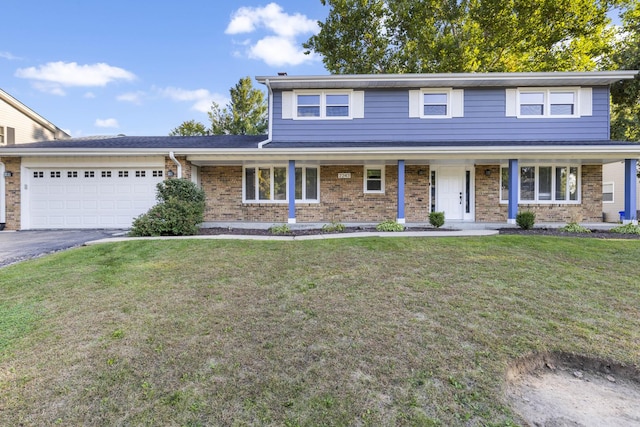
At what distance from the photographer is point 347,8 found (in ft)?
62.1

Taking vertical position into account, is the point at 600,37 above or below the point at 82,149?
above

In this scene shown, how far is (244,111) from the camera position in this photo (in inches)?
1099

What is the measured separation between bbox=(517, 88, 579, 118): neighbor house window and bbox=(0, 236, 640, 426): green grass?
7.74 metres

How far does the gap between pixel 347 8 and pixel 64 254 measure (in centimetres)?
1924

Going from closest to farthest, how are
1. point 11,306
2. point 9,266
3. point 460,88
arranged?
point 11,306 < point 9,266 < point 460,88

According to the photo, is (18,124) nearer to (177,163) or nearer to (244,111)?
(177,163)

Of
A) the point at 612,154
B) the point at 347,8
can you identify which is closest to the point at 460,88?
the point at 612,154

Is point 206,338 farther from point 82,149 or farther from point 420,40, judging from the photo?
point 420,40

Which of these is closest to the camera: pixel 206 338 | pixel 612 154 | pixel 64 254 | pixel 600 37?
pixel 206 338

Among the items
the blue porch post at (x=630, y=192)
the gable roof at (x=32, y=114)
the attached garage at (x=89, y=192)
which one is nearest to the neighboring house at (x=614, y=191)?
the blue porch post at (x=630, y=192)

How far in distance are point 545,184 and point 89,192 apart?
16.4 metres

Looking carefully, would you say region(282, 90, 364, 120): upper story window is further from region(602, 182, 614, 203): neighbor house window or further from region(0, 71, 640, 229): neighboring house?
region(602, 182, 614, 203): neighbor house window

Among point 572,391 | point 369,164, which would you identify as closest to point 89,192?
point 369,164

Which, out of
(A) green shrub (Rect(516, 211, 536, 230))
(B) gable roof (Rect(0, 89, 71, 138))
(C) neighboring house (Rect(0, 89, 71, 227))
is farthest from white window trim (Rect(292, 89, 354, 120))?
(B) gable roof (Rect(0, 89, 71, 138))
